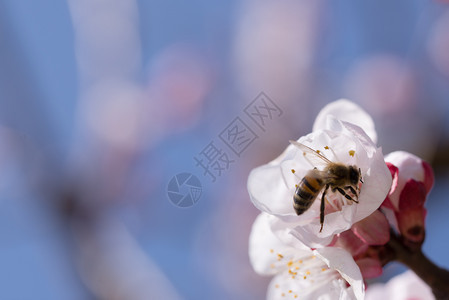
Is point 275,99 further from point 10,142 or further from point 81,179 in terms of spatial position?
point 10,142

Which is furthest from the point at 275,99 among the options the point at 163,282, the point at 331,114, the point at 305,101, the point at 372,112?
the point at 331,114

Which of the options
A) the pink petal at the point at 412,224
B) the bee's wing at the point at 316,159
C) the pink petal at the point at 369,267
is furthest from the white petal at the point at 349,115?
the pink petal at the point at 369,267

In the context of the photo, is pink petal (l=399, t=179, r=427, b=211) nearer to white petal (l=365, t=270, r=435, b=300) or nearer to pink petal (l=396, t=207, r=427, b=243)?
pink petal (l=396, t=207, r=427, b=243)

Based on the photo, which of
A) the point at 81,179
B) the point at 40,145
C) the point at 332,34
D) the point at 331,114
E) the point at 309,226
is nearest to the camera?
the point at 309,226

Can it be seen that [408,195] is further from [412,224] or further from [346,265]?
[346,265]

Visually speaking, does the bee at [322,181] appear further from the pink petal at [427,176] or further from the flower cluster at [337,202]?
the pink petal at [427,176]

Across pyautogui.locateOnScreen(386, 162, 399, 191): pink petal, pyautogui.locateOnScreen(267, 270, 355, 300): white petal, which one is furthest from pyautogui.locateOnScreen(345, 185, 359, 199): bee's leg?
pyautogui.locateOnScreen(267, 270, 355, 300): white petal
